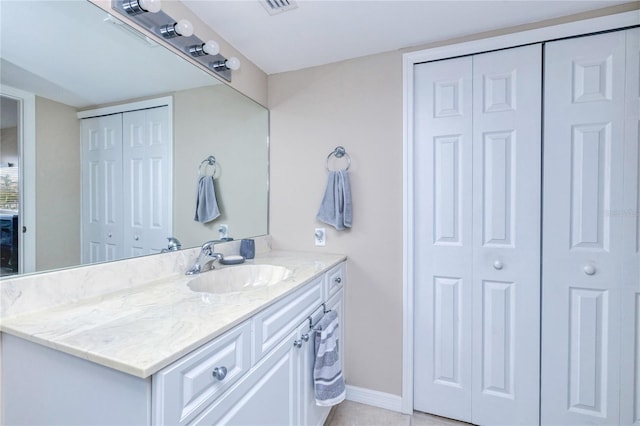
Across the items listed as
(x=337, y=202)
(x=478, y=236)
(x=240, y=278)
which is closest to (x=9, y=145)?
(x=240, y=278)

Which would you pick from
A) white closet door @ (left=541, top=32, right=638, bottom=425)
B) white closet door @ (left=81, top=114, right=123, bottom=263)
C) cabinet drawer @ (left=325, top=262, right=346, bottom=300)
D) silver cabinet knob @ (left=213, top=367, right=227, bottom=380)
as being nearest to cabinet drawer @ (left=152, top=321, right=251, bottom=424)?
silver cabinet knob @ (left=213, top=367, right=227, bottom=380)

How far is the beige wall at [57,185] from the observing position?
901mm

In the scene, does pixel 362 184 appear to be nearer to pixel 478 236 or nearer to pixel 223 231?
pixel 478 236

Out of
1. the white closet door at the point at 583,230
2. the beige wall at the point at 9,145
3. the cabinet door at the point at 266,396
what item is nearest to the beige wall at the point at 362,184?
the white closet door at the point at 583,230

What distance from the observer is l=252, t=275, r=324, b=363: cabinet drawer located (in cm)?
93

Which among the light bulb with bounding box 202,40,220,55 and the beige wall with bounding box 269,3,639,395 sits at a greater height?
the light bulb with bounding box 202,40,220,55

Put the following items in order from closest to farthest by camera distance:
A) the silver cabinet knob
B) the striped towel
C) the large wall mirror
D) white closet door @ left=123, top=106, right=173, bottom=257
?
the silver cabinet knob → the large wall mirror → white closet door @ left=123, top=106, right=173, bottom=257 → the striped towel

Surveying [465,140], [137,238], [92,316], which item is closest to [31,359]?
[92,316]

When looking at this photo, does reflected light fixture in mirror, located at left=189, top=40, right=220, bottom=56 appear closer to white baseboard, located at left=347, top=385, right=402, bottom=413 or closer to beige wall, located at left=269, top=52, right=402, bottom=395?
beige wall, located at left=269, top=52, right=402, bottom=395

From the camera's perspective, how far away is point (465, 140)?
1.61 metres

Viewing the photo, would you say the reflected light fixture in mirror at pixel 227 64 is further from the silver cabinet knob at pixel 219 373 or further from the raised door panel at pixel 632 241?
the raised door panel at pixel 632 241

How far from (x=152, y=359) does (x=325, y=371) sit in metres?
0.94

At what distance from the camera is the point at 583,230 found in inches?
56.2

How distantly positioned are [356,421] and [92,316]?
148 centimetres
